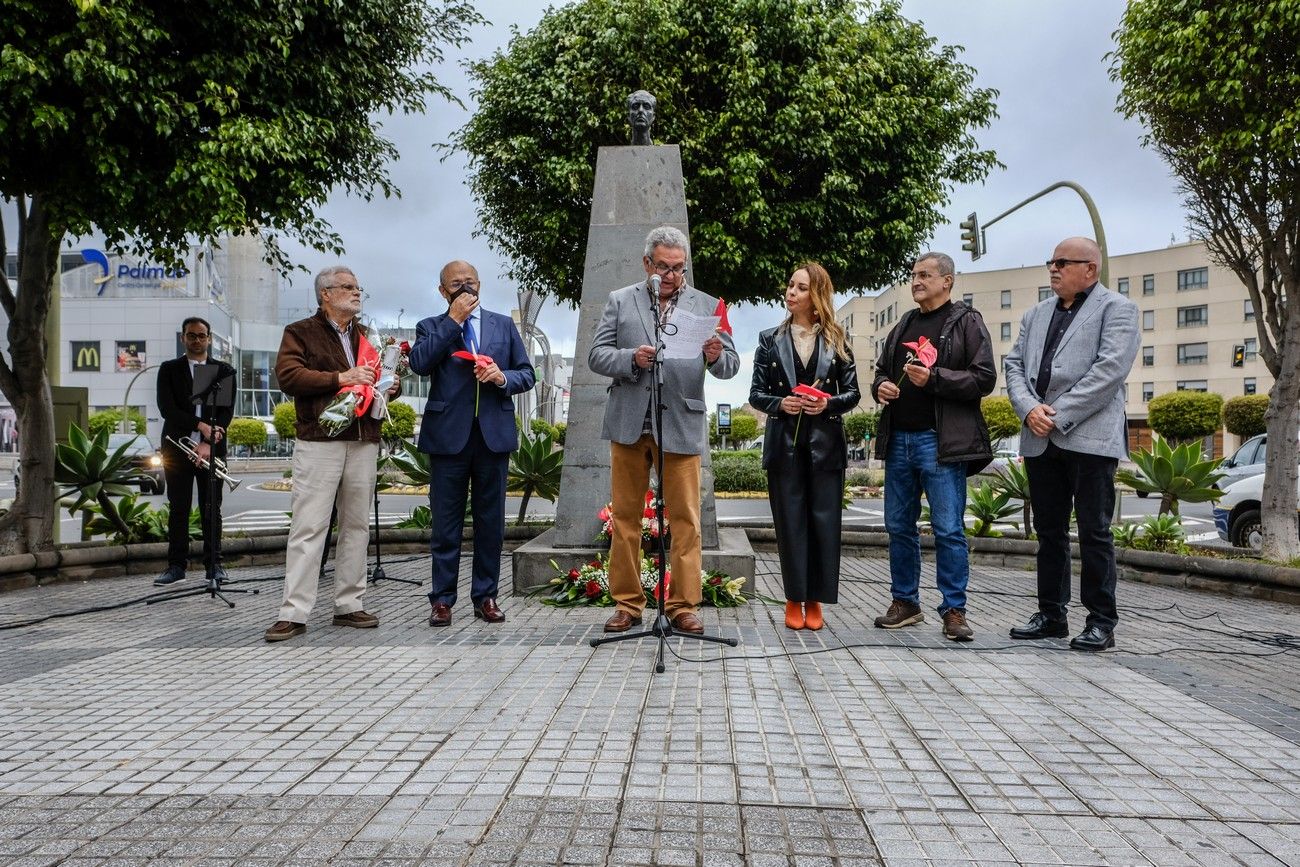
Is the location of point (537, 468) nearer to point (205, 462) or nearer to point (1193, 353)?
point (205, 462)

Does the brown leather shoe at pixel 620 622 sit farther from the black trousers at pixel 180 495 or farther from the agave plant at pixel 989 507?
the agave plant at pixel 989 507

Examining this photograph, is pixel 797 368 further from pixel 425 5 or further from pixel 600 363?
pixel 425 5

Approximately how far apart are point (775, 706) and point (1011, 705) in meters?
1.01

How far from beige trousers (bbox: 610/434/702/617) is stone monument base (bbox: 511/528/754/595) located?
1.06 metres

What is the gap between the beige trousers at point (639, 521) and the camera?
5184mm

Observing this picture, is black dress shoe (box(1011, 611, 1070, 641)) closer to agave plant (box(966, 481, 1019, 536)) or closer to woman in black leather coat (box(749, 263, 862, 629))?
woman in black leather coat (box(749, 263, 862, 629))

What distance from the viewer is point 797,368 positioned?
5477 mm

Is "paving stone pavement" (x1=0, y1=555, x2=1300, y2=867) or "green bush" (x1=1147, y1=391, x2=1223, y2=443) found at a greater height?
"green bush" (x1=1147, y1=391, x2=1223, y2=443)

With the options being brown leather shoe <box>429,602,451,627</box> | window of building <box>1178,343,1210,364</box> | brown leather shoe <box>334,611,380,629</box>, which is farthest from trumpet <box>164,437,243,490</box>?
window of building <box>1178,343,1210,364</box>

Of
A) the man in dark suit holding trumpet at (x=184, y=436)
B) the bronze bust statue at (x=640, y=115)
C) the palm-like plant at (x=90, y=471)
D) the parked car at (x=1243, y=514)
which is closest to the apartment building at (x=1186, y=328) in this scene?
the parked car at (x=1243, y=514)

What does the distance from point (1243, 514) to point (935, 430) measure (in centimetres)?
934

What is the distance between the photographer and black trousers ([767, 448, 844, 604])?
209 inches

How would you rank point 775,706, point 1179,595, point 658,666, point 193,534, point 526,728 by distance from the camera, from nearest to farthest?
point 526,728 < point 775,706 < point 658,666 < point 1179,595 < point 193,534

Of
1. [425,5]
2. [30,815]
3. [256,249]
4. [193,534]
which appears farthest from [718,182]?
[256,249]
